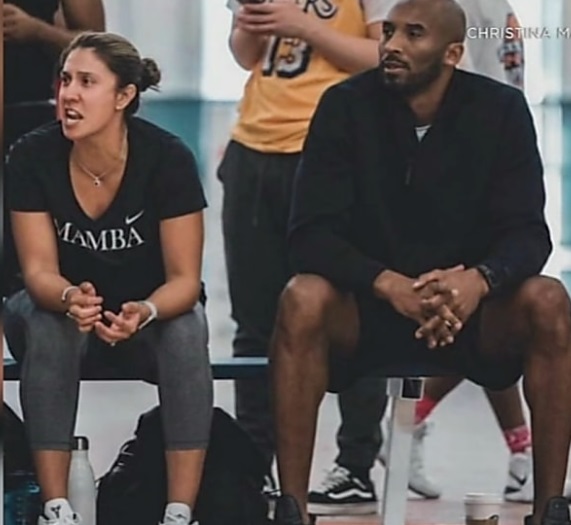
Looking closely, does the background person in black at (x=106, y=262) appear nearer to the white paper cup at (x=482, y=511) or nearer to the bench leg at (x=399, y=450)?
the bench leg at (x=399, y=450)

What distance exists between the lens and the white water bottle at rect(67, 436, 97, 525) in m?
2.64

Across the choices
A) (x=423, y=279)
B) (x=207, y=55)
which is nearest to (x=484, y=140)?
(x=423, y=279)

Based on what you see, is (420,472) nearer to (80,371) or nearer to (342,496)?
(342,496)

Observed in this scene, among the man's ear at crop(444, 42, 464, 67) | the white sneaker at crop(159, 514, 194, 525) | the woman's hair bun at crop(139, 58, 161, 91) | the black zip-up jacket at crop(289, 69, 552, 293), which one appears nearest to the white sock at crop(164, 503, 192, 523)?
the white sneaker at crop(159, 514, 194, 525)

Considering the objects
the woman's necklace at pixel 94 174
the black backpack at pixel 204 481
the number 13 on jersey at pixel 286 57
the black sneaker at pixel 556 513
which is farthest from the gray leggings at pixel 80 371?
the black sneaker at pixel 556 513

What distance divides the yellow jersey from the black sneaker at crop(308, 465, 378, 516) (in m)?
0.58

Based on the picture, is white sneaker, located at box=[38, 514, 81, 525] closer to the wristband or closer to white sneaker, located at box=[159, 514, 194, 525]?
white sneaker, located at box=[159, 514, 194, 525]

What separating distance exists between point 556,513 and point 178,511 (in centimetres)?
60

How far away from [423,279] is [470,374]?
0.67 feet

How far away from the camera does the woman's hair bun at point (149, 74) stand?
2670 millimetres

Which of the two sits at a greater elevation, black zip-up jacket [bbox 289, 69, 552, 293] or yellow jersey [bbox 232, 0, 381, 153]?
yellow jersey [bbox 232, 0, 381, 153]

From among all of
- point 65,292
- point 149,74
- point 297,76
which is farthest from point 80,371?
point 297,76

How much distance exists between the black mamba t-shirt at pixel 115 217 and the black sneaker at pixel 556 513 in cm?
72

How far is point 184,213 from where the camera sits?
264 centimetres
